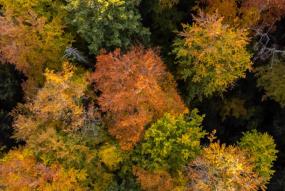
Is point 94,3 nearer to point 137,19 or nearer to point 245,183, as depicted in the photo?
point 137,19

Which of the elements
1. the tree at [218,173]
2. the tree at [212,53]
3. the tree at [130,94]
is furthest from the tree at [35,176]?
the tree at [212,53]

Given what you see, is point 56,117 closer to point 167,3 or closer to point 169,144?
point 169,144

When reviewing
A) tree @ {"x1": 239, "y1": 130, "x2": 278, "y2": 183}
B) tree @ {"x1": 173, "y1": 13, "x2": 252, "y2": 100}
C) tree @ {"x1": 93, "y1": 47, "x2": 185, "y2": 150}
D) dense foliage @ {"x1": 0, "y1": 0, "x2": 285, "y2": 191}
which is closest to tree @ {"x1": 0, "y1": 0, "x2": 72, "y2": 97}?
dense foliage @ {"x1": 0, "y1": 0, "x2": 285, "y2": 191}

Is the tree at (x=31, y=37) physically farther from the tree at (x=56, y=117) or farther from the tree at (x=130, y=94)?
the tree at (x=130, y=94)

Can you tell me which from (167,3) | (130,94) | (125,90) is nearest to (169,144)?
(130,94)

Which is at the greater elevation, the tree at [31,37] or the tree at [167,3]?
the tree at [167,3]
